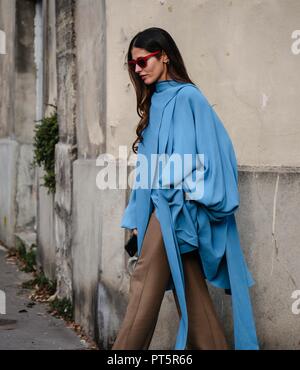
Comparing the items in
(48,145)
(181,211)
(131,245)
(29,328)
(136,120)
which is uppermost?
(136,120)

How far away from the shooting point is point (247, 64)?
3.94 m

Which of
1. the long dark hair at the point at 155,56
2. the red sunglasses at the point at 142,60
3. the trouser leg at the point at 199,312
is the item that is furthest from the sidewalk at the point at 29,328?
the red sunglasses at the point at 142,60

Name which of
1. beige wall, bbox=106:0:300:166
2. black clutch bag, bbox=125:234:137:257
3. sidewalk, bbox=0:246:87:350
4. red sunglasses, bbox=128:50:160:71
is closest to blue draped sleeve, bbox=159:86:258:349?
red sunglasses, bbox=128:50:160:71

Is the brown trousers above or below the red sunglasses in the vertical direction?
below

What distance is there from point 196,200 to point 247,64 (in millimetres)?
1062

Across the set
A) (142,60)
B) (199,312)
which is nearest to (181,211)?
(199,312)

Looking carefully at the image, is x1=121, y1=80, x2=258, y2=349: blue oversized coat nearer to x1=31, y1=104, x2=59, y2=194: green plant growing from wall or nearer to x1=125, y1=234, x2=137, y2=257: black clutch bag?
x1=125, y1=234, x2=137, y2=257: black clutch bag

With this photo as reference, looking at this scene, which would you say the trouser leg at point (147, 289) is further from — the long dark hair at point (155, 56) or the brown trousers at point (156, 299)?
the long dark hair at point (155, 56)

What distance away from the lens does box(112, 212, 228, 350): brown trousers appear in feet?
11.1

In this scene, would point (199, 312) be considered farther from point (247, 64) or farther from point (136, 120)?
point (136, 120)

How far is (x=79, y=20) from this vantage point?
5.63 meters

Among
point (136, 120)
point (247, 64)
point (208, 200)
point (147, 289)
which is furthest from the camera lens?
point (136, 120)

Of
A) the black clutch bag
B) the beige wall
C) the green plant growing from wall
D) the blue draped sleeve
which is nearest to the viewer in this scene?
the blue draped sleeve

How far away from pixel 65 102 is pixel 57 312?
1.73 meters
